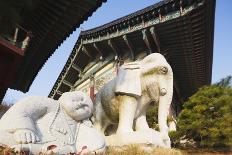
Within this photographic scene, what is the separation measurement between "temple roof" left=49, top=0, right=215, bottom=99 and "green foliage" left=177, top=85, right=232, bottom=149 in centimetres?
196

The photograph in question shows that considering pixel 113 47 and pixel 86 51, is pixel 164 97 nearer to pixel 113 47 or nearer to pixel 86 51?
pixel 113 47

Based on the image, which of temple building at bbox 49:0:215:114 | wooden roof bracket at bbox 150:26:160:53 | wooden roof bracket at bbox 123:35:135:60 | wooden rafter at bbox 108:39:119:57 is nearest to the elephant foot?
temple building at bbox 49:0:215:114

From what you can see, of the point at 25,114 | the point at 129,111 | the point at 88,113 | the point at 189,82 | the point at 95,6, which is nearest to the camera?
the point at 25,114

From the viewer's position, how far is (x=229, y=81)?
14.0m

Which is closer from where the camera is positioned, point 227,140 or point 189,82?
point 227,140

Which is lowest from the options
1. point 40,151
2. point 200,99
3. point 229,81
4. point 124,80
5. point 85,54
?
point 40,151

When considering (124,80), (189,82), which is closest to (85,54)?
(189,82)

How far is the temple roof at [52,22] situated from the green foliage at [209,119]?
3.10 meters

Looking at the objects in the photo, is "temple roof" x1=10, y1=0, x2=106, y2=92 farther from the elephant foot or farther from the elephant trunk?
the elephant foot

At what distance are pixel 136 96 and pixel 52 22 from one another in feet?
15.4

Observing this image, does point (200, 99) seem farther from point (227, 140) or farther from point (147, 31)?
point (147, 31)

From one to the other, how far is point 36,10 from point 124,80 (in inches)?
180

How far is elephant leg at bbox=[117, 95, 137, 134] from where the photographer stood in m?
4.09

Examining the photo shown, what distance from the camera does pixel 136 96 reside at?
4.21 meters
